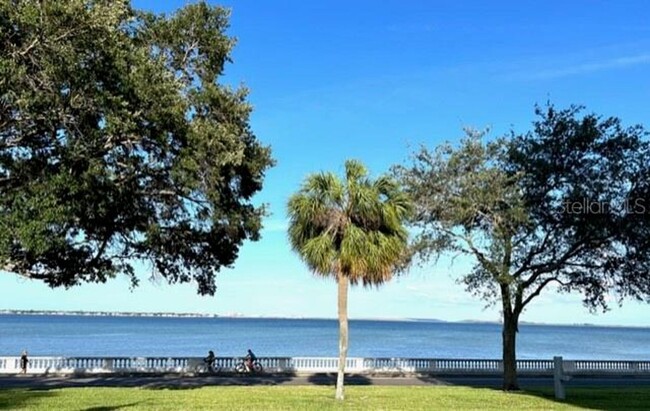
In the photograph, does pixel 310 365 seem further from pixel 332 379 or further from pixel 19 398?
pixel 19 398

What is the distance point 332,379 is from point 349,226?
1479 cm

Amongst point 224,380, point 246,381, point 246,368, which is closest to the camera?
point 246,381

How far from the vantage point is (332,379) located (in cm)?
3170

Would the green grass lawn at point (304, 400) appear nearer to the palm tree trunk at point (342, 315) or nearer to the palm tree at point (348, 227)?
the palm tree trunk at point (342, 315)

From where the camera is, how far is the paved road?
89.9 feet

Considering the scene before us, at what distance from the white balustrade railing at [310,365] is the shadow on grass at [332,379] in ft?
6.51

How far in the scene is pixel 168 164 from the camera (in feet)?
65.4

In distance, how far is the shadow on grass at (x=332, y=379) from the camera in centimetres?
2942

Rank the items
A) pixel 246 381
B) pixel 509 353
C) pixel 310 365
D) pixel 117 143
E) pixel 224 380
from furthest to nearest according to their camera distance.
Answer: pixel 310 365 < pixel 224 380 < pixel 246 381 < pixel 509 353 < pixel 117 143

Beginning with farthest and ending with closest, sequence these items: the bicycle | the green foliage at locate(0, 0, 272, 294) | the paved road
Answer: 1. the bicycle
2. the paved road
3. the green foliage at locate(0, 0, 272, 294)

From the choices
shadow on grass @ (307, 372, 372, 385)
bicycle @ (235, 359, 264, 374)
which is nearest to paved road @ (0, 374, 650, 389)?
shadow on grass @ (307, 372, 372, 385)

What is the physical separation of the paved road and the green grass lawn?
18.7 feet

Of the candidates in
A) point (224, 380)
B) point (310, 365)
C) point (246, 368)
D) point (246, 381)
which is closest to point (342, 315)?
point (246, 381)

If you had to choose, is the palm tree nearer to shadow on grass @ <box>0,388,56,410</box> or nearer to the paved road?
shadow on grass @ <box>0,388,56,410</box>
